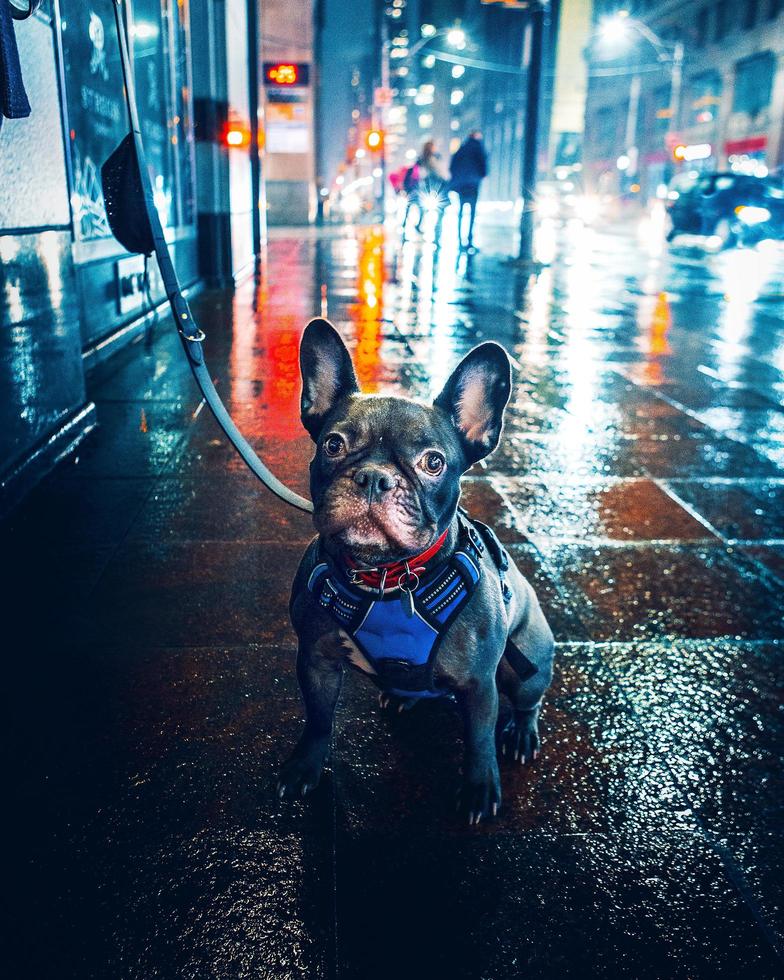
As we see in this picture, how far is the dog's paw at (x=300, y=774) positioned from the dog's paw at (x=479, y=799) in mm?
437

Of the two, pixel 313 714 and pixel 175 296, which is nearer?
pixel 313 714

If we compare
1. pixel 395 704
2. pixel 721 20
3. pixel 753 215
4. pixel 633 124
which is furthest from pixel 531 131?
pixel 633 124

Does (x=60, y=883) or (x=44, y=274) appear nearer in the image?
(x=60, y=883)

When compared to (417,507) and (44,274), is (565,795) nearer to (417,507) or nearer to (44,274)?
(417,507)

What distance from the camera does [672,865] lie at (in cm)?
227

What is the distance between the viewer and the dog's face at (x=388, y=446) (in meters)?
2.04

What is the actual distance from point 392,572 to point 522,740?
891 mm

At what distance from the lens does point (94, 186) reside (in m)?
8.34

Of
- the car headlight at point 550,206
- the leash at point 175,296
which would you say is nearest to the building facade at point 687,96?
the car headlight at point 550,206

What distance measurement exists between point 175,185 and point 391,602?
11490 millimetres

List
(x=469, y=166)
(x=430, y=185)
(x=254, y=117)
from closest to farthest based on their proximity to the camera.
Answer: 1. (x=254, y=117)
2. (x=469, y=166)
3. (x=430, y=185)

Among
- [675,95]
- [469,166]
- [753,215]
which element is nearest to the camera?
[469,166]

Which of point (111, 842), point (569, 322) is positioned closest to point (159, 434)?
point (111, 842)

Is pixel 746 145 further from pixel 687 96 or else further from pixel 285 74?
pixel 285 74
